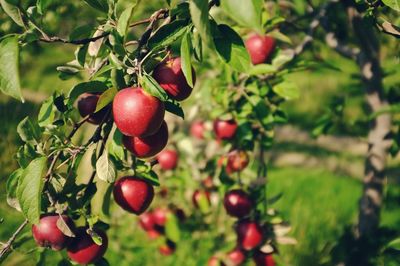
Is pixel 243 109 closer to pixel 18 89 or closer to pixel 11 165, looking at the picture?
pixel 18 89

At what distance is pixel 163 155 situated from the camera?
71.8 inches

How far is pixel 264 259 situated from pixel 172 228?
546 millimetres

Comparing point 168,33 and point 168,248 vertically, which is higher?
point 168,33

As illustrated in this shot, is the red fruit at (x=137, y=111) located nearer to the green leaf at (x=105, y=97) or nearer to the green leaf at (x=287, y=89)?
the green leaf at (x=105, y=97)

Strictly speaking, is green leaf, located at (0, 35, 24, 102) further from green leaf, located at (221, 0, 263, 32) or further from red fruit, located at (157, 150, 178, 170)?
red fruit, located at (157, 150, 178, 170)

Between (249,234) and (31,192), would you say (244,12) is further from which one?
(249,234)

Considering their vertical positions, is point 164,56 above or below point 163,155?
above

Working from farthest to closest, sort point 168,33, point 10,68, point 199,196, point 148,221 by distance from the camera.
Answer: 1. point 148,221
2. point 199,196
3. point 168,33
4. point 10,68

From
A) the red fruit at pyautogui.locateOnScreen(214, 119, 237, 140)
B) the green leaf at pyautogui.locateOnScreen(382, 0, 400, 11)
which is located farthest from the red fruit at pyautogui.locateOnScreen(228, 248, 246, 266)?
the green leaf at pyautogui.locateOnScreen(382, 0, 400, 11)

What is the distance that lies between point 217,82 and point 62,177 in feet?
2.36

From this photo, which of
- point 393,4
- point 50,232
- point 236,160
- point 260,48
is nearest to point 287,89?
point 260,48

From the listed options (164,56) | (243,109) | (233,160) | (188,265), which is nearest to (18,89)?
(164,56)

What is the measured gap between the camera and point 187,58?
0.67 m

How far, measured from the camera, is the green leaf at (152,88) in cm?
69
